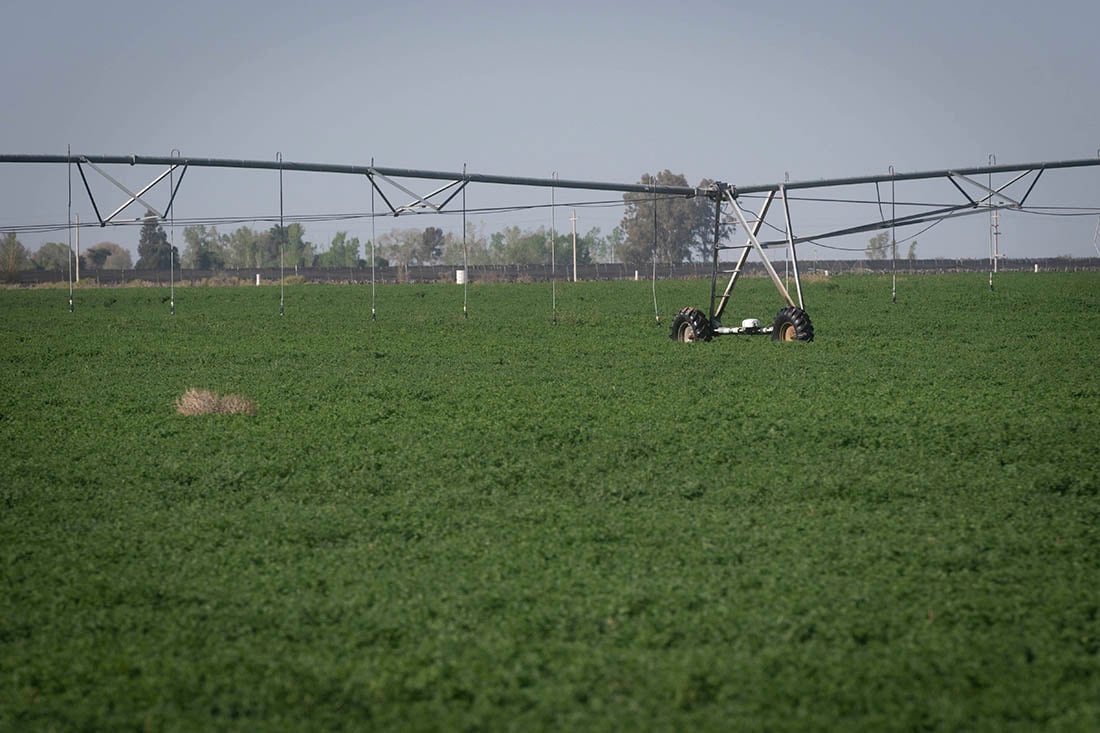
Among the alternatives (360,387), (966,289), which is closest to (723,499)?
(360,387)

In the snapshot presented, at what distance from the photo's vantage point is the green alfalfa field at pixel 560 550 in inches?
187

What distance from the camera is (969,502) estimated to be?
8.09 meters

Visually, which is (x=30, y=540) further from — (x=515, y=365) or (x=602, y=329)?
(x=602, y=329)

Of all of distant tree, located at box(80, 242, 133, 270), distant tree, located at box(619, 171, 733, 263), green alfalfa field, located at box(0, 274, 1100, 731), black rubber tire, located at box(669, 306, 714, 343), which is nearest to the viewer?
green alfalfa field, located at box(0, 274, 1100, 731)

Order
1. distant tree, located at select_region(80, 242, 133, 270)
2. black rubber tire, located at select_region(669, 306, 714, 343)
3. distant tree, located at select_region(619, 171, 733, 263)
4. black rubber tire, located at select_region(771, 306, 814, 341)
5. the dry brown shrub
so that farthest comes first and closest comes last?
distant tree, located at select_region(80, 242, 133, 270) < distant tree, located at select_region(619, 171, 733, 263) < black rubber tire, located at select_region(669, 306, 714, 343) < black rubber tire, located at select_region(771, 306, 814, 341) < the dry brown shrub

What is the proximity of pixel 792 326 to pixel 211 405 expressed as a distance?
10219 mm

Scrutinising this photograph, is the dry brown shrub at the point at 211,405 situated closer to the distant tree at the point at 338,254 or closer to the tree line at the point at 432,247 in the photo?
the tree line at the point at 432,247

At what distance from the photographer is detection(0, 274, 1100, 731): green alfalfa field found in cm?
475

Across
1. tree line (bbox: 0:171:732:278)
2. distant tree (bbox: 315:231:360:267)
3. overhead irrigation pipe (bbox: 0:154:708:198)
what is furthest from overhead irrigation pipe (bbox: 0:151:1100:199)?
distant tree (bbox: 315:231:360:267)

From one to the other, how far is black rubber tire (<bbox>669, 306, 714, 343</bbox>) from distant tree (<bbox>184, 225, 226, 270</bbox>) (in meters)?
92.8

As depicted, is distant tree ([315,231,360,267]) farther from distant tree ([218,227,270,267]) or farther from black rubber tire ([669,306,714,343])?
black rubber tire ([669,306,714,343])

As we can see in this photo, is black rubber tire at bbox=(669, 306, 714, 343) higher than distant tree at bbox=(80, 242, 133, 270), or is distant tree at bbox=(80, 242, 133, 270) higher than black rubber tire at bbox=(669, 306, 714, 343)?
distant tree at bbox=(80, 242, 133, 270)

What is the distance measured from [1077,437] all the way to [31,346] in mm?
17450

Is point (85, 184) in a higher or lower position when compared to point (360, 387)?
higher
